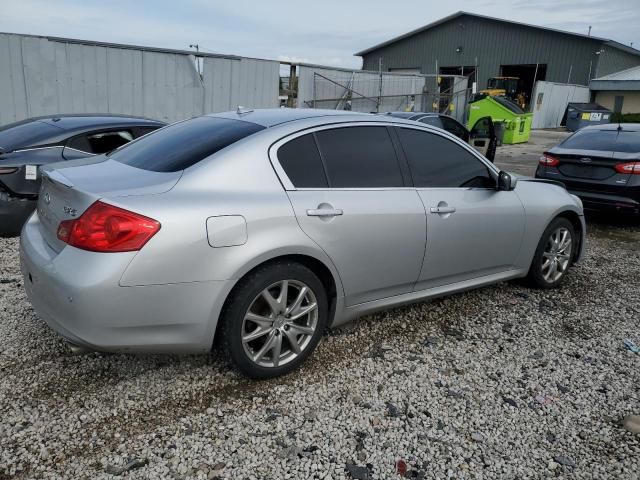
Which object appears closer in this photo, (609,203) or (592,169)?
(609,203)

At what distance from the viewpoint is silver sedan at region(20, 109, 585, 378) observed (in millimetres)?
2484

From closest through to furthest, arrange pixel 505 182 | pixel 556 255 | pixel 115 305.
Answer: pixel 115 305
pixel 505 182
pixel 556 255

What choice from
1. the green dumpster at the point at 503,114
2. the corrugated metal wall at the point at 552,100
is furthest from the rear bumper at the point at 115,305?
the corrugated metal wall at the point at 552,100

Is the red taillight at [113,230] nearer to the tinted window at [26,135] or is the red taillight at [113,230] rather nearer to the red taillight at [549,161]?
the tinted window at [26,135]

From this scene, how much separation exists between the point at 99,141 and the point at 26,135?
0.70 m

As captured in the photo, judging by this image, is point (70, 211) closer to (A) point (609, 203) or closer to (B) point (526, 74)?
(A) point (609, 203)

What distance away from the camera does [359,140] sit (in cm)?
338

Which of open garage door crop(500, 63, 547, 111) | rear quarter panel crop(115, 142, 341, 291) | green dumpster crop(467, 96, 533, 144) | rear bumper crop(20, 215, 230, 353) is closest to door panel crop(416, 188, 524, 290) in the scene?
rear quarter panel crop(115, 142, 341, 291)

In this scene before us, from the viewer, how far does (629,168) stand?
6539mm

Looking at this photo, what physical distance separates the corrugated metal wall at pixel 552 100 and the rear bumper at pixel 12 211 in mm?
28093

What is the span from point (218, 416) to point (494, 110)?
19.2 m

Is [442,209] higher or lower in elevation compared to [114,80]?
lower

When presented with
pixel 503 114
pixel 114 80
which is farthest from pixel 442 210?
pixel 503 114

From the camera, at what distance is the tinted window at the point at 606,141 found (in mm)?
6896
